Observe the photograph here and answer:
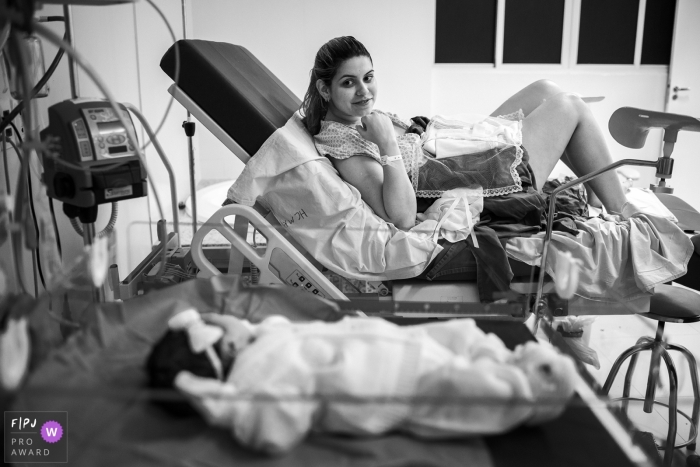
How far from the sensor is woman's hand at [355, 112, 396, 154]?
1.91 meters

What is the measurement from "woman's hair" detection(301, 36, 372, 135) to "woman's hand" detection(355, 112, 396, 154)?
225 millimetres

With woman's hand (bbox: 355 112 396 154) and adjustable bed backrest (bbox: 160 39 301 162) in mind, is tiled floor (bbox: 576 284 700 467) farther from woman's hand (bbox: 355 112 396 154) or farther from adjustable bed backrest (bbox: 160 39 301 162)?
adjustable bed backrest (bbox: 160 39 301 162)

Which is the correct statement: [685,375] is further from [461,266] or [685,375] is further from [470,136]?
[470,136]

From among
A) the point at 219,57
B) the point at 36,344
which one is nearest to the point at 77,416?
the point at 36,344

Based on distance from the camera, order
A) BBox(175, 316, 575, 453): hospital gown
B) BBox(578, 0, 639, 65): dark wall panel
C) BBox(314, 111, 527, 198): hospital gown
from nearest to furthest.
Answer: BBox(175, 316, 575, 453): hospital gown → BBox(314, 111, 527, 198): hospital gown → BBox(578, 0, 639, 65): dark wall panel

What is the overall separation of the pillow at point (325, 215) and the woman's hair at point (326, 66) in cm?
17

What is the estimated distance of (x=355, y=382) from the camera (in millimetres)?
760

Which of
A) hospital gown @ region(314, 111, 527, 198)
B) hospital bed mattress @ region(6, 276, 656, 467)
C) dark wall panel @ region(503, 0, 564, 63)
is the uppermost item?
dark wall panel @ region(503, 0, 564, 63)

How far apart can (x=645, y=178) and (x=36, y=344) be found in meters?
4.50

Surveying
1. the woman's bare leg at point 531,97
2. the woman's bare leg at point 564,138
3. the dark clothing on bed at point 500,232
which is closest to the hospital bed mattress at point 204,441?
the dark clothing on bed at point 500,232

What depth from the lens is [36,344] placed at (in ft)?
2.69

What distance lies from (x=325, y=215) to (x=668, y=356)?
3.06 ft

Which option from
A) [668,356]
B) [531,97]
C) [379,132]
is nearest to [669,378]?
[668,356]

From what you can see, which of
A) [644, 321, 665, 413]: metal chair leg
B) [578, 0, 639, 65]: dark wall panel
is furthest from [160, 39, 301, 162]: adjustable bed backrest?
[578, 0, 639, 65]: dark wall panel
